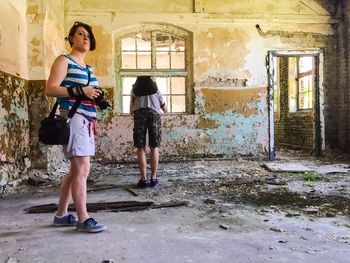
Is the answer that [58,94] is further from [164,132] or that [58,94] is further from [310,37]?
[310,37]

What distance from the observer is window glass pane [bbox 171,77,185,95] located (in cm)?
731

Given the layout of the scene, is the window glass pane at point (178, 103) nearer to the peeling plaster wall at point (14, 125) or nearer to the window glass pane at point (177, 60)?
the window glass pane at point (177, 60)

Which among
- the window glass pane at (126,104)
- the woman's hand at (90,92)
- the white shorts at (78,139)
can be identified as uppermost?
the window glass pane at (126,104)

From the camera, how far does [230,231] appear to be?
2607 mm

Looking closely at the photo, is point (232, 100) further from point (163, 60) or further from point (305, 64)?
point (305, 64)

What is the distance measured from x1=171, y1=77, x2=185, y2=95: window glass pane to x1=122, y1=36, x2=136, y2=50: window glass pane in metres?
1.01

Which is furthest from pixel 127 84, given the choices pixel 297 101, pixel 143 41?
pixel 297 101

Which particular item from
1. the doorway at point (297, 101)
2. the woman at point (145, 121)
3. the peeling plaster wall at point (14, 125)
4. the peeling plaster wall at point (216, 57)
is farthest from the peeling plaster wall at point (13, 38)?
the doorway at point (297, 101)

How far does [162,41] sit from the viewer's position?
23.8ft

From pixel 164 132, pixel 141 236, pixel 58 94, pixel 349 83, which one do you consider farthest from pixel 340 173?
pixel 58 94

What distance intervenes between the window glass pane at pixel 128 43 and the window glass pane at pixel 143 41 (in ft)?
0.32

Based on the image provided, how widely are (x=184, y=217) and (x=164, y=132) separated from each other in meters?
4.14

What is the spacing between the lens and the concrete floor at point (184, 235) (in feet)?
6.93

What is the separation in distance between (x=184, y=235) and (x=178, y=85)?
5067 millimetres
